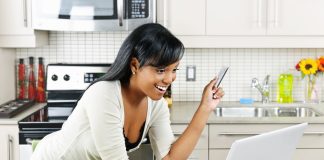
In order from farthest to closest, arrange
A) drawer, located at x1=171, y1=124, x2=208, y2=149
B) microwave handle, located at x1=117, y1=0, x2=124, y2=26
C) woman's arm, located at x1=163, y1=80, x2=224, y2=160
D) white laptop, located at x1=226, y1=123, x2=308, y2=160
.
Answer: microwave handle, located at x1=117, y1=0, x2=124, y2=26, drawer, located at x1=171, y1=124, x2=208, y2=149, woman's arm, located at x1=163, y1=80, x2=224, y2=160, white laptop, located at x1=226, y1=123, x2=308, y2=160

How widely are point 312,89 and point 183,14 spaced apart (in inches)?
43.3

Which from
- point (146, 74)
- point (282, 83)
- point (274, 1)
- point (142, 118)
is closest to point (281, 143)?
point (146, 74)

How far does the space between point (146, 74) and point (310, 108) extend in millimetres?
2001

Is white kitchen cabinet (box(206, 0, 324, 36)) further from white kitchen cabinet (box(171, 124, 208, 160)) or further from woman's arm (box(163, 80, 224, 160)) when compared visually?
woman's arm (box(163, 80, 224, 160))

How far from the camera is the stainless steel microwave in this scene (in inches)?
114

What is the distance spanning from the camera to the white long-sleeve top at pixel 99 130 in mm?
1510

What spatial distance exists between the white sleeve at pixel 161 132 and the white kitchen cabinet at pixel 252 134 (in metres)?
1.05

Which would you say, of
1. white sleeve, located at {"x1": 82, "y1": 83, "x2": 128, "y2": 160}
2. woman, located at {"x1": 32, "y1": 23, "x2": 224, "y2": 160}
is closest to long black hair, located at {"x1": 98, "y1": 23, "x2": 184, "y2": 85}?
woman, located at {"x1": 32, "y1": 23, "x2": 224, "y2": 160}

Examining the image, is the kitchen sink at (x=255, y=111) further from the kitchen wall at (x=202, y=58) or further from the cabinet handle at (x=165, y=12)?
the cabinet handle at (x=165, y=12)

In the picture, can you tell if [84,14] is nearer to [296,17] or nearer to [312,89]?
[296,17]

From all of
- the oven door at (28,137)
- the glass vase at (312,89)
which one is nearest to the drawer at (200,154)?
the oven door at (28,137)

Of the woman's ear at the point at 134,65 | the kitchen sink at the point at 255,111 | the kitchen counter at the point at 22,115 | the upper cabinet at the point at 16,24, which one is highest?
the upper cabinet at the point at 16,24

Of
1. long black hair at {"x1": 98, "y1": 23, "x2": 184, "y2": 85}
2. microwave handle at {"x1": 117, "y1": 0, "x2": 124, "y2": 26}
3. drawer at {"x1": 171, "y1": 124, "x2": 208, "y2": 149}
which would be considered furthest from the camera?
microwave handle at {"x1": 117, "y1": 0, "x2": 124, "y2": 26}

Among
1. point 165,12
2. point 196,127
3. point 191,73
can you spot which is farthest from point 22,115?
point 196,127
